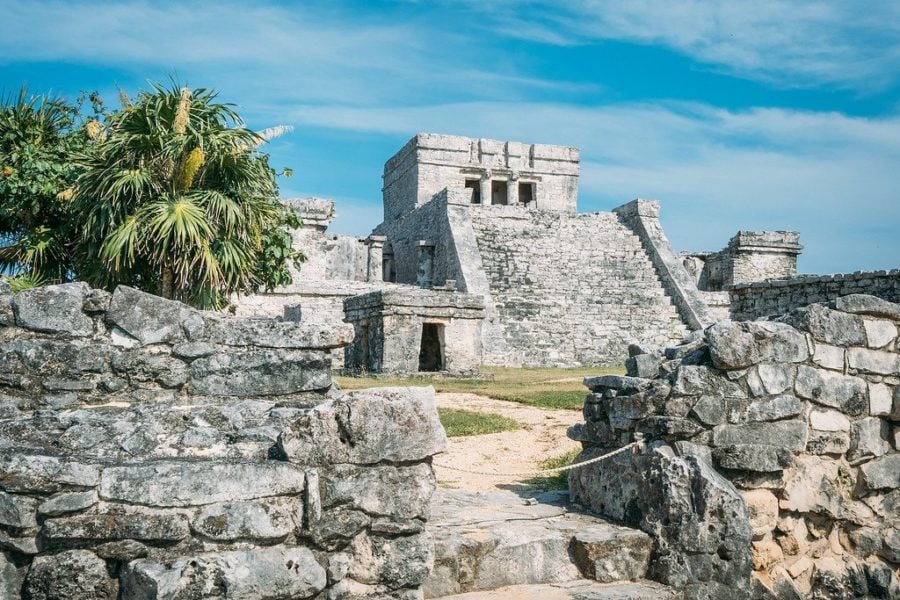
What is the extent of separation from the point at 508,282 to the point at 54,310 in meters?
18.2

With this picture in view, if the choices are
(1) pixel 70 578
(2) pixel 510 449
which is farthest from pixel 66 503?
(2) pixel 510 449

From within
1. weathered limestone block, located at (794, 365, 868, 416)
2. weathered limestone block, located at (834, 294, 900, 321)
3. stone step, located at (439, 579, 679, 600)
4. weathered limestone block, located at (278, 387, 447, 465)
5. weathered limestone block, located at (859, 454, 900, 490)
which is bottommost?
stone step, located at (439, 579, 679, 600)

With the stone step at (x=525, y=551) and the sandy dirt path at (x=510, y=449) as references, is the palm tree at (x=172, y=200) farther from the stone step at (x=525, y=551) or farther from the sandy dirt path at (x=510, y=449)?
the stone step at (x=525, y=551)

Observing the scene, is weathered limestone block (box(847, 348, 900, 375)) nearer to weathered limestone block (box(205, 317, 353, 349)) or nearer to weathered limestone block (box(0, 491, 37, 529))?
weathered limestone block (box(205, 317, 353, 349))

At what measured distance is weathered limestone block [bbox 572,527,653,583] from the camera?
13.6ft

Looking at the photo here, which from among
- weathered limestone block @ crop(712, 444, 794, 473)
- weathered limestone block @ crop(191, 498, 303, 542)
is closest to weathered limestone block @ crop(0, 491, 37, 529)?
weathered limestone block @ crop(191, 498, 303, 542)

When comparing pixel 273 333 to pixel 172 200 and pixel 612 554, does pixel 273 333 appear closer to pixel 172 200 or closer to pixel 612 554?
pixel 612 554

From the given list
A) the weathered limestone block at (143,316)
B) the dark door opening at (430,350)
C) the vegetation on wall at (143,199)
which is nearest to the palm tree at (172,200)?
the vegetation on wall at (143,199)

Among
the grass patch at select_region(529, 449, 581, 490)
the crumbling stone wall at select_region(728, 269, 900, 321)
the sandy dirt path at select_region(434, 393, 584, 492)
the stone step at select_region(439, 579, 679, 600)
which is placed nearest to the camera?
the stone step at select_region(439, 579, 679, 600)

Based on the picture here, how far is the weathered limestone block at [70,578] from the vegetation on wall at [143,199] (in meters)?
5.49

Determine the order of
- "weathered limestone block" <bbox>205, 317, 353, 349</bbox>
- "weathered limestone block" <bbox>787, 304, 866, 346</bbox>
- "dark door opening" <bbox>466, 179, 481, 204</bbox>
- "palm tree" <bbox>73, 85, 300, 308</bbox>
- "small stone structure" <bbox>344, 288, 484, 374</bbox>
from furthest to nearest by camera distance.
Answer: "dark door opening" <bbox>466, 179, 481, 204</bbox>, "small stone structure" <bbox>344, 288, 484, 374</bbox>, "palm tree" <bbox>73, 85, 300, 308</bbox>, "weathered limestone block" <bbox>787, 304, 866, 346</bbox>, "weathered limestone block" <bbox>205, 317, 353, 349</bbox>

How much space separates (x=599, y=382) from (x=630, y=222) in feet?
68.7

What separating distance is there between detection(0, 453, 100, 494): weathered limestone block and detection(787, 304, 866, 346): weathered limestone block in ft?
13.2

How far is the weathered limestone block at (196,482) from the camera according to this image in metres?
2.96
